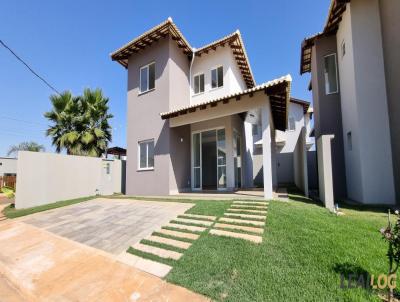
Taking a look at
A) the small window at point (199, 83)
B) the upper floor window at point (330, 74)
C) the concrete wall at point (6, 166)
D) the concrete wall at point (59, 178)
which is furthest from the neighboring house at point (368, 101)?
the concrete wall at point (6, 166)

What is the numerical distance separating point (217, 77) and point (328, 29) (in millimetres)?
6297

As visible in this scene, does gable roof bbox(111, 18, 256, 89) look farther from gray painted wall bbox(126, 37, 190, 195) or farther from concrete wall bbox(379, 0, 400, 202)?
concrete wall bbox(379, 0, 400, 202)

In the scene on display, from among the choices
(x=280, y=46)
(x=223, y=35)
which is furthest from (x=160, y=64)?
(x=280, y=46)

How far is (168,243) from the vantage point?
4.75m

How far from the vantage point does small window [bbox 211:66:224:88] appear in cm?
1189

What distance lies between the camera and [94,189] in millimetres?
13055

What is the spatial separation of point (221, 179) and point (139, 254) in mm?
7246

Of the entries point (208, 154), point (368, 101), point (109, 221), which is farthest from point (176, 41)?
point (109, 221)

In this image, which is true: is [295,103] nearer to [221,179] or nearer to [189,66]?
[189,66]

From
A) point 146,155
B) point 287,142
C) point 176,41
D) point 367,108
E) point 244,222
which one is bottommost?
point 244,222

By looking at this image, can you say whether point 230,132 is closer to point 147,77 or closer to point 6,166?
point 147,77

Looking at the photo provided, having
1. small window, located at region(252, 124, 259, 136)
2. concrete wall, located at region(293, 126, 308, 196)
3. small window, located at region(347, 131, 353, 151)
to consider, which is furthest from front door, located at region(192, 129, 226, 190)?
small window, located at region(252, 124, 259, 136)

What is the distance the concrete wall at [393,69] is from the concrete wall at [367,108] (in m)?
0.15

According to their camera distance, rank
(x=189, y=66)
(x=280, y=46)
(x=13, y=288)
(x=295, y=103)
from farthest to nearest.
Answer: (x=295, y=103) → (x=280, y=46) → (x=189, y=66) → (x=13, y=288)
